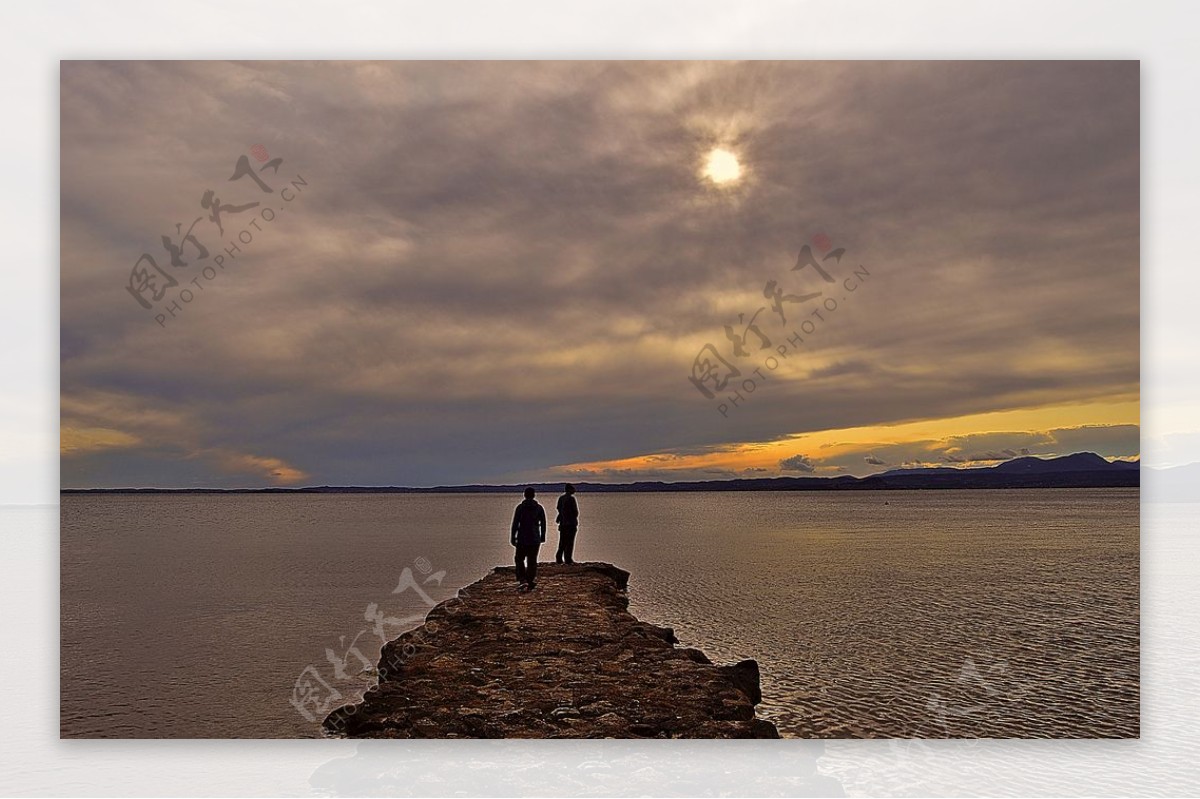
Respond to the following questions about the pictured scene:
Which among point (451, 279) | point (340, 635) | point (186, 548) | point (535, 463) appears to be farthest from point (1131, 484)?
point (186, 548)

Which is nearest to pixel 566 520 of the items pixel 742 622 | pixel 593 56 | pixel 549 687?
pixel 742 622

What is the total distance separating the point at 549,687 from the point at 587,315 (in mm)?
4405

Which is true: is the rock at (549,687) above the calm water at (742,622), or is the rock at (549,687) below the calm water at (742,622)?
above

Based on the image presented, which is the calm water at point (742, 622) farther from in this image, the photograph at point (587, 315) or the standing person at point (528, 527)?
the standing person at point (528, 527)

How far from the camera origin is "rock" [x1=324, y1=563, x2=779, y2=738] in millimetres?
7676

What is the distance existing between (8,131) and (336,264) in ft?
10.9

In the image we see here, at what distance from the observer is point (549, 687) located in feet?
26.2

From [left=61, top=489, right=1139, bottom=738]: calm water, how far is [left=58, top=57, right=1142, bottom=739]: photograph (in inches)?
5.9

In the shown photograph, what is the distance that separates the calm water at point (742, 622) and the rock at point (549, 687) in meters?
1.30

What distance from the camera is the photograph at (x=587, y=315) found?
8.30 m

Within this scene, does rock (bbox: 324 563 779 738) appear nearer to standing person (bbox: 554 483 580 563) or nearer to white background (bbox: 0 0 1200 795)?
white background (bbox: 0 0 1200 795)

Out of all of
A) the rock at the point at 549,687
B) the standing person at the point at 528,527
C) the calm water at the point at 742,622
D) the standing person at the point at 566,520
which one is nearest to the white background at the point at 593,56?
the calm water at the point at 742,622

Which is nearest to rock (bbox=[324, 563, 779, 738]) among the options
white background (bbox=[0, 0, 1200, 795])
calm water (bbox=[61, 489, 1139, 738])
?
white background (bbox=[0, 0, 1200, 795])

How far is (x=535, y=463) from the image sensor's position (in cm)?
1114
